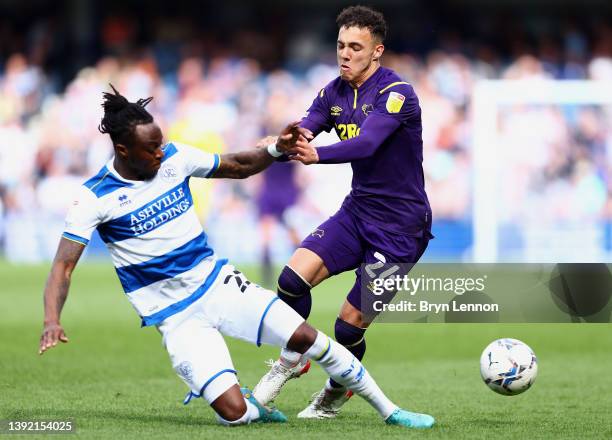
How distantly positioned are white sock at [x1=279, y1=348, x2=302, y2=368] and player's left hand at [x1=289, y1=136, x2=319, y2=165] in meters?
1.34

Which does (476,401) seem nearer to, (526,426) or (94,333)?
(526,426)

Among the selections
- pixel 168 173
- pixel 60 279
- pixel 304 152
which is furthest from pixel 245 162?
pixel 60 279

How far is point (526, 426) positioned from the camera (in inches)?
296

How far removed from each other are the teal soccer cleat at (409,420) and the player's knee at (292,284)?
1.17m

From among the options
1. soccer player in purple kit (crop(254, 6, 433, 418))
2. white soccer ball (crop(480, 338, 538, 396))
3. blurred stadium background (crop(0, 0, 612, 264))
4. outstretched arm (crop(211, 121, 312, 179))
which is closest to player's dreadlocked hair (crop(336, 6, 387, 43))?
soccer player in purple kit (crop(254, 6, 433, 418))

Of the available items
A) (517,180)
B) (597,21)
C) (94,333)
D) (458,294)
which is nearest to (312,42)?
(597,21)

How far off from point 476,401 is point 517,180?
34.7 feet

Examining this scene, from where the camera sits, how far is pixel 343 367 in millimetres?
7207

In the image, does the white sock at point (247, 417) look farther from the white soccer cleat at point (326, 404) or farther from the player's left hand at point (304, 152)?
the player's left hand at point (304, 152)

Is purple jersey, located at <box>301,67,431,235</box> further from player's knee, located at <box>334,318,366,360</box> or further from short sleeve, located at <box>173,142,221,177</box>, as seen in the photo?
short sleeve, located at <box>173,142,221,177</box>

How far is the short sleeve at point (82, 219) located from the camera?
23.0 ft

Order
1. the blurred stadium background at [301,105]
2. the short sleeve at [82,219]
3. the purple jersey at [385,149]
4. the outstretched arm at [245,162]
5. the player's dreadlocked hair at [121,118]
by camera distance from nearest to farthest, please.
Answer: the short sleeve at [82,219] → the player's dreadlocked hair at [121,118] → the outstretched arm at [245,162] → the purple jersey at [385,149] → the blurred stadium background at [301,105]

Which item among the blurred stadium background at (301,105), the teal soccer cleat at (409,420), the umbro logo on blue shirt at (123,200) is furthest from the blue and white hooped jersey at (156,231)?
the blurred stadium background at (301,105)

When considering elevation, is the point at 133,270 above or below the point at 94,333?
above
